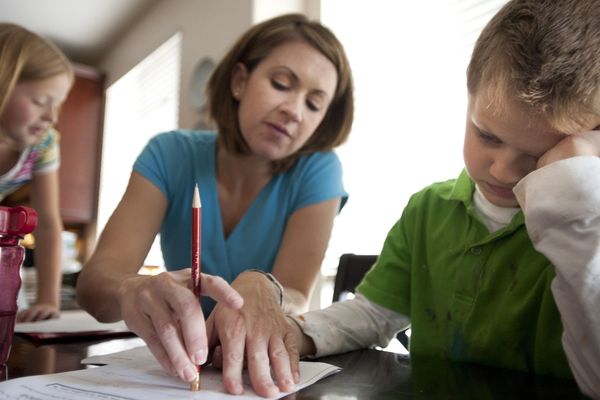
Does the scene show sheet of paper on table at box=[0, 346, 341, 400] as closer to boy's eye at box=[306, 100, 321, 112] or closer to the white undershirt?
the white undershirt

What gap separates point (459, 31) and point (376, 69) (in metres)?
0.36

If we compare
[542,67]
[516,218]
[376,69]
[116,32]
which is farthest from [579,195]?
[116,32]

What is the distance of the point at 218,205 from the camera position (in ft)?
4.15

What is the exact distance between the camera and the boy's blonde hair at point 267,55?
1255mm

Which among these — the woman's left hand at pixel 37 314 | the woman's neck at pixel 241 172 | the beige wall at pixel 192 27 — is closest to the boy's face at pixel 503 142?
the woman's neck at pixel 241 172

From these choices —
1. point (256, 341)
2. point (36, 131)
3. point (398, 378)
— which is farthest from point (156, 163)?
A: point (398, 378)

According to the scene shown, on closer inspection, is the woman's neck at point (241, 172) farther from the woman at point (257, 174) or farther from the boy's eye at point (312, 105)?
the boy's eye at point (312, 105)

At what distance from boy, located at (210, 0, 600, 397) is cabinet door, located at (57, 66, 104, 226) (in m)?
3.46

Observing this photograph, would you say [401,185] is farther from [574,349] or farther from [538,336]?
[574,349]

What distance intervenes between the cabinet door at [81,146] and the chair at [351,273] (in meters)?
3.28

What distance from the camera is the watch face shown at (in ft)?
8.65

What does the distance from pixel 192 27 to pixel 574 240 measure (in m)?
2.61

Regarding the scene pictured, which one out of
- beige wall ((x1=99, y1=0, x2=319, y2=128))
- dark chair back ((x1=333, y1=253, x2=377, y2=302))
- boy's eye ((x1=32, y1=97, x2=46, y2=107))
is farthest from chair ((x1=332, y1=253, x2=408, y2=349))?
beige wall ((x1=99, y1=0, x2=319, y2=128))

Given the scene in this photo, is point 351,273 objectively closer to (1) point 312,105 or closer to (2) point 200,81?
(1) point 312,105
